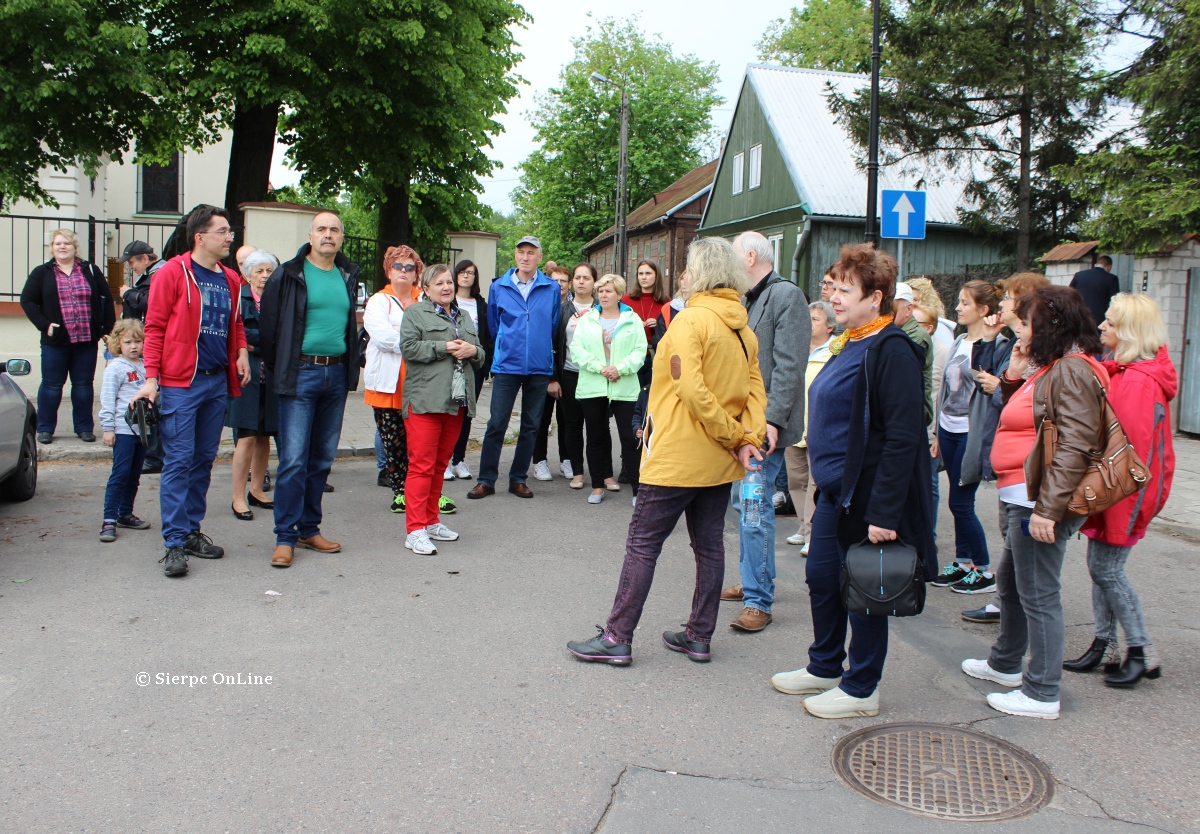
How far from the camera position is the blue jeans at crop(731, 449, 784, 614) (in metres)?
5.00

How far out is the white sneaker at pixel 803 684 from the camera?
4207 mm


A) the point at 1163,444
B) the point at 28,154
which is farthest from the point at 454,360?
the point at 28,154

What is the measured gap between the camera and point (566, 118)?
161ft

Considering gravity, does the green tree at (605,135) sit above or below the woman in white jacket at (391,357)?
above

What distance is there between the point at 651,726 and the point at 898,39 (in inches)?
759

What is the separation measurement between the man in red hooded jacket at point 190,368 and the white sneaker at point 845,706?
11.9 feet

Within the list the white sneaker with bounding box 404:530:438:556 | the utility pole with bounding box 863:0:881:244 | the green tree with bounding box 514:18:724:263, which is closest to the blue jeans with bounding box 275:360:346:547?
the white sneaker with bounding box 404:530:438:556

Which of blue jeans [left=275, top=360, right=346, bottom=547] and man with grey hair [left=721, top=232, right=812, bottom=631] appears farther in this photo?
blue jeans [left=275, top=360, right=346, bottom=547]

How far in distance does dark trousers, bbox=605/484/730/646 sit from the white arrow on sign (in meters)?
8.75

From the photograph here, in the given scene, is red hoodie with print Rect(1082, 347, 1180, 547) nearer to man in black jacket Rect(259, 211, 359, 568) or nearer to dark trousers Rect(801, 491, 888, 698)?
dark trousers Rect(801, 491, 888, 698)

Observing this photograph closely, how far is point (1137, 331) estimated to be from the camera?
431 cm

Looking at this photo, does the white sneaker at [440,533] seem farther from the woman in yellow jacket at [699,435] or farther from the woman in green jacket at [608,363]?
the woman in yellow jacket at [699,435]
